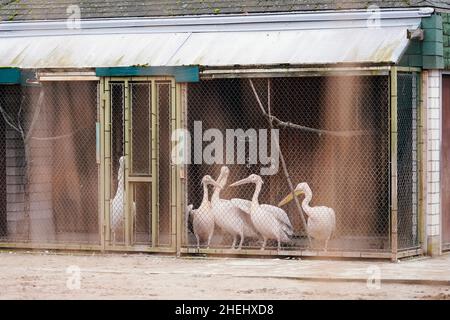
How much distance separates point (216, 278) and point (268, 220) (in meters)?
2.22

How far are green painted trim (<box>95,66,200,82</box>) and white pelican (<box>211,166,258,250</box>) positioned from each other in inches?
65.8

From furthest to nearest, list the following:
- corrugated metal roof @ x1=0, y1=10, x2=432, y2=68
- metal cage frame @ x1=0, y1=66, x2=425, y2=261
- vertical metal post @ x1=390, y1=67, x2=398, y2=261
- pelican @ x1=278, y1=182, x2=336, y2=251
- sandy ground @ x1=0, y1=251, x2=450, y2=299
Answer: pelican @ x1=278, y1=182, x2=336, y2=251, corrugated metal roof @ x1=0, y1=10, x2=432, y2=68, metal cage frame @ x1=0, y1=66, x2=425, y2=261, vertical metal post @ x1=390, y1=67, x2=398, y2=261, sandy ground @ x1=0, y1=251, x2=450, y2=299

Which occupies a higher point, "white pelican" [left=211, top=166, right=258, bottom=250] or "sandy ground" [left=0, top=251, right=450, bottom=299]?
"white pelican" [left=211, top=166, right=258, bottom=250]

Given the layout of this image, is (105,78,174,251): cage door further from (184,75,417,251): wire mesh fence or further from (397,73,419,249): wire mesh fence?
(397,73,419,249): wire mesh fence

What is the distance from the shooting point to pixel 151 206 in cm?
1820

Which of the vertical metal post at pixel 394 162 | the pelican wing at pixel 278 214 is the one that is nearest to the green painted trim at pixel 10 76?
the pelican wing at pixel 278 214

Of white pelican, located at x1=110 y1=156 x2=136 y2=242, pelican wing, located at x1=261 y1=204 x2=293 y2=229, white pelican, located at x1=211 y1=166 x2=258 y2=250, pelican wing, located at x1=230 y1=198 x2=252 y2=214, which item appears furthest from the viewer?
white pelican, located at x1=110 y1=156 x2=136 y2=242

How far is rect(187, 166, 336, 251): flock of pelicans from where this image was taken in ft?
57.9

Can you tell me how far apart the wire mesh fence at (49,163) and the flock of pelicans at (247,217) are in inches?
79.2

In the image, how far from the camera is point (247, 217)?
59.5ft

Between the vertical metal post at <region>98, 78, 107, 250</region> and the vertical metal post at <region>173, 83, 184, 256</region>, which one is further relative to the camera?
the vertical metal post at <region>98, 78, 107, 250</region>

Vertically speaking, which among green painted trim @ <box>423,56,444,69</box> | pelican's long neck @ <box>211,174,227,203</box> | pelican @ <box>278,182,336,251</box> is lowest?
pelican @ <box>278,182,336,251</box>

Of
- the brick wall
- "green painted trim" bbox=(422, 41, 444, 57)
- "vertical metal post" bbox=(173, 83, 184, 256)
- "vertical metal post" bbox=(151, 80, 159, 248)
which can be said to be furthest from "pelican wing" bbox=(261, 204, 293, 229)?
the brick wall
